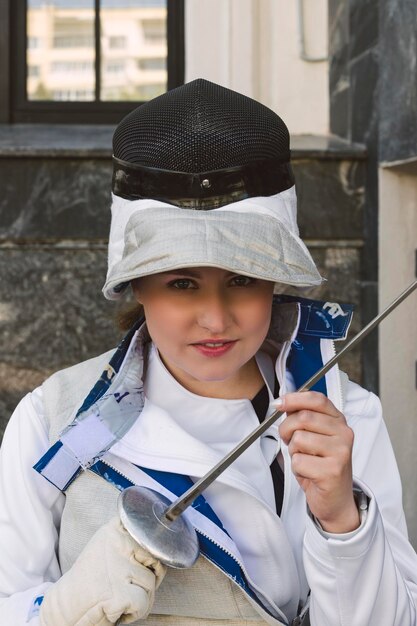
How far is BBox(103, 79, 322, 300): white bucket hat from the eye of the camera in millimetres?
1556

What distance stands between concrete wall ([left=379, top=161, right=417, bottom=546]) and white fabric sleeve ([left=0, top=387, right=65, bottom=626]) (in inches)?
77.2

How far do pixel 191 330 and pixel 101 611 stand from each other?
1.47 ft

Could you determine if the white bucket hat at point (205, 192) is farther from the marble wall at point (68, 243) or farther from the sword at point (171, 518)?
the marble wall at point (68, 243)

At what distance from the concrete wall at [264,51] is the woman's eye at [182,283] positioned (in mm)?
2307

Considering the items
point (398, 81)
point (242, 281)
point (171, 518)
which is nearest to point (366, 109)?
point (398, 81)

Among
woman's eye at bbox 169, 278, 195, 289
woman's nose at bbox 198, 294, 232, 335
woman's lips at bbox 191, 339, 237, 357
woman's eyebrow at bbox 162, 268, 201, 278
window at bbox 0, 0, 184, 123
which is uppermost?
window at bbox 0, 0, 184, 123

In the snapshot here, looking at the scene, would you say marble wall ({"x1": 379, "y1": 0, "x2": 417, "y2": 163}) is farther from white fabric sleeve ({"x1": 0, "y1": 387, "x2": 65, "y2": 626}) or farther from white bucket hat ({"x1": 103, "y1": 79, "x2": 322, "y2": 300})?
white fabric sleeve ({"x1": 0, "y1": 387, "x2": 65, "y2": 626})

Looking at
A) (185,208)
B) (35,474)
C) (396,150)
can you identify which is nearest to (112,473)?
(35,474)

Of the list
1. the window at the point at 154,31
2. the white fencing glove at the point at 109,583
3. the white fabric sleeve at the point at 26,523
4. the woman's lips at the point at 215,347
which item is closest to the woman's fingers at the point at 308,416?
the woman's lips at the point at 215,347

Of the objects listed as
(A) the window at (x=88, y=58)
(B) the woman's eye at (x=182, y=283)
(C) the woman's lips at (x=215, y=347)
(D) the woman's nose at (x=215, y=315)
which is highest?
(A) the window at (x=88, y=58)

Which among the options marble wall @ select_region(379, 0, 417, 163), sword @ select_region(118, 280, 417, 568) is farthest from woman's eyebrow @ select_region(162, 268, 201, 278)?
marble wall @ select_region(379, 0, 417, 163)

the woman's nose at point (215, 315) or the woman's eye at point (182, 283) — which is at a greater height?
the woman's eye at point (182, 283)

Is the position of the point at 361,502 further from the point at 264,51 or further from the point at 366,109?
the point at 264,51

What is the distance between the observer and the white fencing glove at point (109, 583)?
145 centimetres
